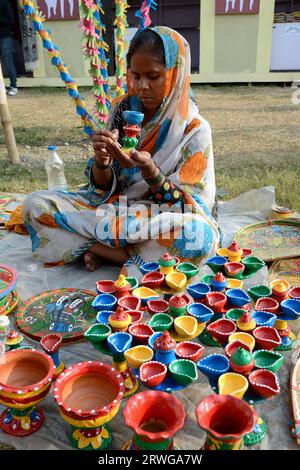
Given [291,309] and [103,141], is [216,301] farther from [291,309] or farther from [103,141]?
[103,141]

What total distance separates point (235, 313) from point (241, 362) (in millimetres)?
343

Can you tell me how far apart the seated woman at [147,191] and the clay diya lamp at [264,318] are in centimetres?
65

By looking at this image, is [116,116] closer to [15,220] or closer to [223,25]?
[15,220]

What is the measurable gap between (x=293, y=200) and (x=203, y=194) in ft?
A: 4.19

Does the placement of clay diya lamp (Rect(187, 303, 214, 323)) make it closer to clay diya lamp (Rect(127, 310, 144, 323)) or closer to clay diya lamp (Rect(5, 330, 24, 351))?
clay diya lamp (Rect(127, 310, 144, 323))

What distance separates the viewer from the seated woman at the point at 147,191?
6.94ft

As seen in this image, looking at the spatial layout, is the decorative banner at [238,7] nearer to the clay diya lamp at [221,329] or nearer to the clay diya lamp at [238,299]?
the clay diya lamp at [238,299]

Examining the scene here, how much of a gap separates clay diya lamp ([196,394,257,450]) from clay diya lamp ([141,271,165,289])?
63 cm

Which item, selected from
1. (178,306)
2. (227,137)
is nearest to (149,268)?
(178,306)

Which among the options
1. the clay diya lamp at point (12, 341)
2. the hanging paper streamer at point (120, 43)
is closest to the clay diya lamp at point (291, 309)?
the clay diya lamp at point (12, 341)

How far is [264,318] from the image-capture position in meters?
1.54

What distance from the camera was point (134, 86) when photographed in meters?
2.16

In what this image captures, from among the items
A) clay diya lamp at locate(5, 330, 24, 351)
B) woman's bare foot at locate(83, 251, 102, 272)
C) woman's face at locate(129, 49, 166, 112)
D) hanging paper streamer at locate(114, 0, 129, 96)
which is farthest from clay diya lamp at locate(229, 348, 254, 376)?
hanging paper streamer at locate(114, 0, 129, 96)

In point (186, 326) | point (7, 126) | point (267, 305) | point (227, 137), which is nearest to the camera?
point (186, 326)
